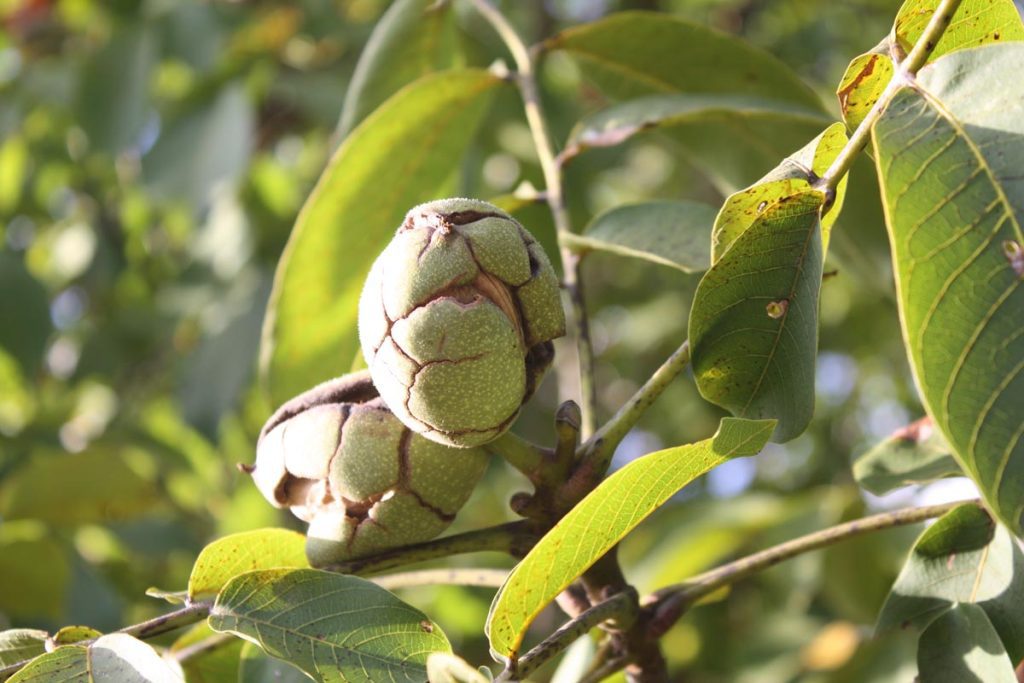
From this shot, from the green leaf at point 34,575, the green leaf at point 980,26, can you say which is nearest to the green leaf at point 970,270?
the green leaf at point 980,26

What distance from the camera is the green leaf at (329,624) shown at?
1239 millimetres

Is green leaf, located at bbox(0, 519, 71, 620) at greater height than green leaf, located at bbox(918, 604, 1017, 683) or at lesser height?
greater

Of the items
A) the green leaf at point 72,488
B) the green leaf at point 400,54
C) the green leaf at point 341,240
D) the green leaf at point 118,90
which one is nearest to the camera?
the green leaf at point 341,240

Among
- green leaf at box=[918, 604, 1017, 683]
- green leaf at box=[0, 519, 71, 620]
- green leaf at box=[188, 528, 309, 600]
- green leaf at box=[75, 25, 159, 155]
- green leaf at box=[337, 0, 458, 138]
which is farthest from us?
green leaf at box=[75, 25, 159, 155]

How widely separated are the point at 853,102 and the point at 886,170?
0.82 ft

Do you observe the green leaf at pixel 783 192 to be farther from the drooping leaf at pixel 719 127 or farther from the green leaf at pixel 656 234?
the drooping leaf at pixel 719 127

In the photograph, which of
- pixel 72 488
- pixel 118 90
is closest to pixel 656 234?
pixel 72 488

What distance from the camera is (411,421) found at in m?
1.24

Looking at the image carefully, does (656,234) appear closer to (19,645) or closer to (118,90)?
(19,645)

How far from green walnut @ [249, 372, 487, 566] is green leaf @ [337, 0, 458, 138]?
0.98 m

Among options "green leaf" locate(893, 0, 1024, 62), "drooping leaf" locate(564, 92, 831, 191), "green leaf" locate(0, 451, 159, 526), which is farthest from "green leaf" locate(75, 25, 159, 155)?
"green leaf" locate(893, 0, 1024, 62)

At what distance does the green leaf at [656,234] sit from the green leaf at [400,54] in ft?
2.27

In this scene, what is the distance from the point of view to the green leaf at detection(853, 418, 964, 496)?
157cm

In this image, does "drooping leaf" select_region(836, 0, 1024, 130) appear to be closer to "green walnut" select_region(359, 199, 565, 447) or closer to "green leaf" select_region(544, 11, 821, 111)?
"green walnut" select_region(359, 199, 565, 447)
